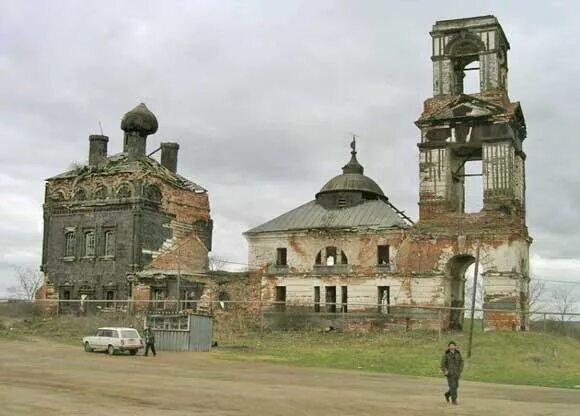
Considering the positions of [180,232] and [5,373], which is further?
[180,232]

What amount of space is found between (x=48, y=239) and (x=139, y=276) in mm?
8113

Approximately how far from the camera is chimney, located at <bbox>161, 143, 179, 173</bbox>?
2151 inches

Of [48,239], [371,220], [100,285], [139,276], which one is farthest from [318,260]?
[48,239]

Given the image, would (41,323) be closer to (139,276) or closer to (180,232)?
(139,276)

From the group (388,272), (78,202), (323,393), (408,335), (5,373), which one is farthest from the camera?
(78,202)

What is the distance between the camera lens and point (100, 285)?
48719mm

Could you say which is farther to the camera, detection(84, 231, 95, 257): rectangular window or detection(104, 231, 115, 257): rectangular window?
detection(84, 231, 95, 257): rectangular window

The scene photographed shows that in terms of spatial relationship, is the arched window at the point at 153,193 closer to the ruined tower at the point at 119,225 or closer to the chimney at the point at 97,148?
the ruined tower at the point at 119,225

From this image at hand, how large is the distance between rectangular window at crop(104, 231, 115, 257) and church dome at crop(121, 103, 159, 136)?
7527 mm

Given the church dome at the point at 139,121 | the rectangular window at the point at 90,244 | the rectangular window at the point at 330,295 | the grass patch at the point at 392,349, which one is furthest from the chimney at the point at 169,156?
the rectangular window at the point at 330,295

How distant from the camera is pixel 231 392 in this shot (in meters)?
20.0

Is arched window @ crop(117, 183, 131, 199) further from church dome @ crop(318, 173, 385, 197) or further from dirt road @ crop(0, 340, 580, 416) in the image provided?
dirt road @ crop(0, 340, 580, 416)

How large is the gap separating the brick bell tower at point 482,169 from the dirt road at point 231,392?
15058 millimetres

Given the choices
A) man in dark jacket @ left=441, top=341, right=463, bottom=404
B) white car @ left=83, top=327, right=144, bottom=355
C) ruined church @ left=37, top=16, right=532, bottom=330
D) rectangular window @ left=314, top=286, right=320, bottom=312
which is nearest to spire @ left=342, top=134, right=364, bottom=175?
ruined church @ left=37, top=16, right=532, bottom=330
